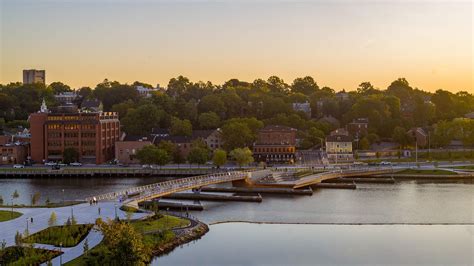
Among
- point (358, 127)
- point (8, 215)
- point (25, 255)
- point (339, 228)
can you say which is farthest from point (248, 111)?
point (25, 255)

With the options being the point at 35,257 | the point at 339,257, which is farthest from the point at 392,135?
the point at 35,257

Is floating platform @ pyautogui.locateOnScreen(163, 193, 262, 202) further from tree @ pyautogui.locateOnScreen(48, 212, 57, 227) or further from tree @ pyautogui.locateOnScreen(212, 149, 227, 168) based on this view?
tree @ pyautogui.locateOnScreen(212, 149, 227, 168)

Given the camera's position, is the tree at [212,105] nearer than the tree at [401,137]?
No

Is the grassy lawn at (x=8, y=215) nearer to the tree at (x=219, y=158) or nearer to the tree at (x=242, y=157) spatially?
the tree at (x=219, y=158)

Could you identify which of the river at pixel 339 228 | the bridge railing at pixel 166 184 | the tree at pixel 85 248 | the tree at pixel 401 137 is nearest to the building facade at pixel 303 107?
the tree at pixel 401 137

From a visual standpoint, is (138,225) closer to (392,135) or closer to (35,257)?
(35,257)
